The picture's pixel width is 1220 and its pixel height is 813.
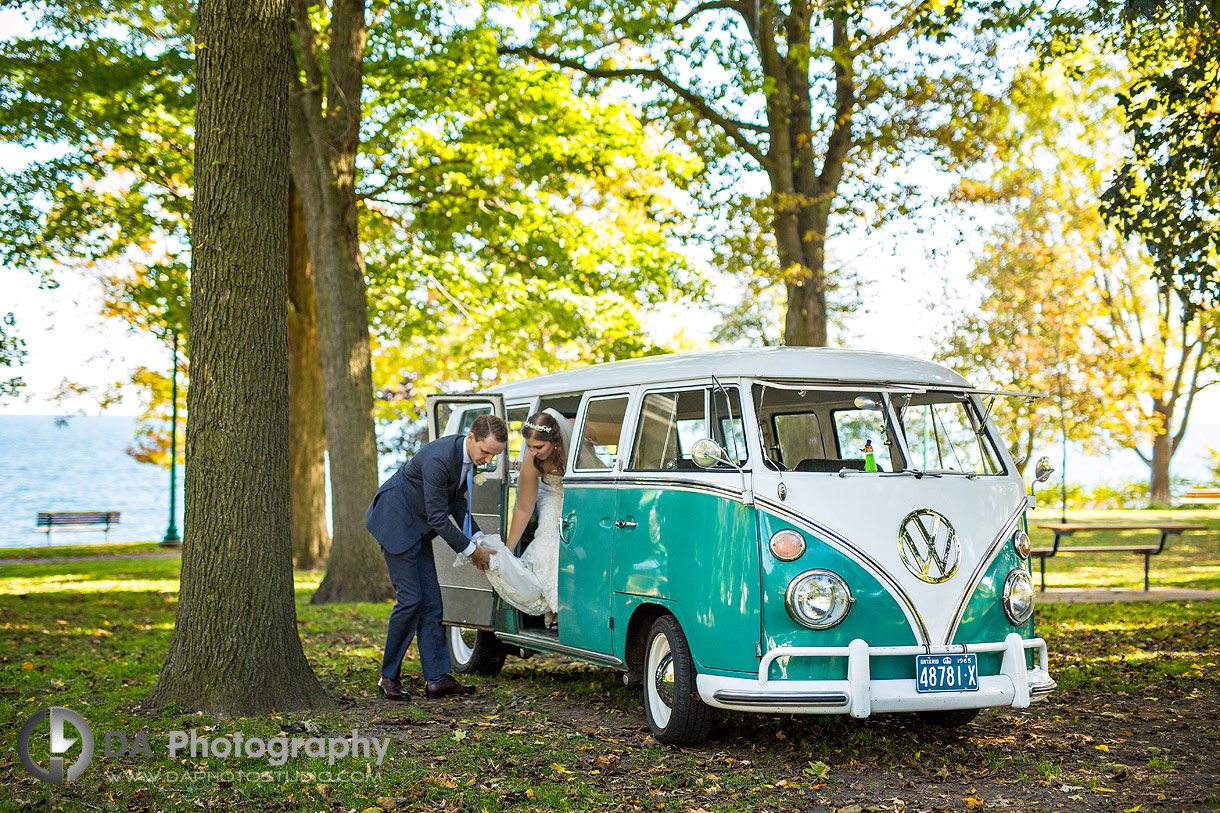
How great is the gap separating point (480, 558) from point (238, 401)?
2.11m

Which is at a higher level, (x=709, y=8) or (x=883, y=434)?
(x=709, y=8)

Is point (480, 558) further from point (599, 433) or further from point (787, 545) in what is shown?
point (787, 545)

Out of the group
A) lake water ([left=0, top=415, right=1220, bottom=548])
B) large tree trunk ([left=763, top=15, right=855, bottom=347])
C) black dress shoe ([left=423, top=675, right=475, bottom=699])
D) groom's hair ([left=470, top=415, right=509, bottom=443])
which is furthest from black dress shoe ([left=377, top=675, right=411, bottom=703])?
lake water ([left=0, top=415, right=1220, bottom=548])

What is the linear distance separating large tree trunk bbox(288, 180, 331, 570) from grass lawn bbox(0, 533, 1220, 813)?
923cm

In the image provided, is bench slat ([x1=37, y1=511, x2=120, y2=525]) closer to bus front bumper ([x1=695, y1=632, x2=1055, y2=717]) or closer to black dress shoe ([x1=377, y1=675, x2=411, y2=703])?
black dress shoe ([x1=377, y1=675, x2=411, y2=703])

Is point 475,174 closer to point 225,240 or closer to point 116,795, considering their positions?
point 225,240

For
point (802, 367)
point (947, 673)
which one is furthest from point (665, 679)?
point (802, 367)

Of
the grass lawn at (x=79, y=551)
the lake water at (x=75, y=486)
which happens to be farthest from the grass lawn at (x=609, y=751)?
the lake water at (x=75, y=486)

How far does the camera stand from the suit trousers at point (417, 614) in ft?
27.3

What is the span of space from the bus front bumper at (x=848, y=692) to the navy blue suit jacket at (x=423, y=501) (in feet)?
8.85

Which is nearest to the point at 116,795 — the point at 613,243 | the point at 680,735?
the point at 680,735

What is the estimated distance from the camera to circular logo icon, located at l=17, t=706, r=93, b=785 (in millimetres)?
5938

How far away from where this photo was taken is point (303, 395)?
64.9 ft

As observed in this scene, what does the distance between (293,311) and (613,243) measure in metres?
5.92
